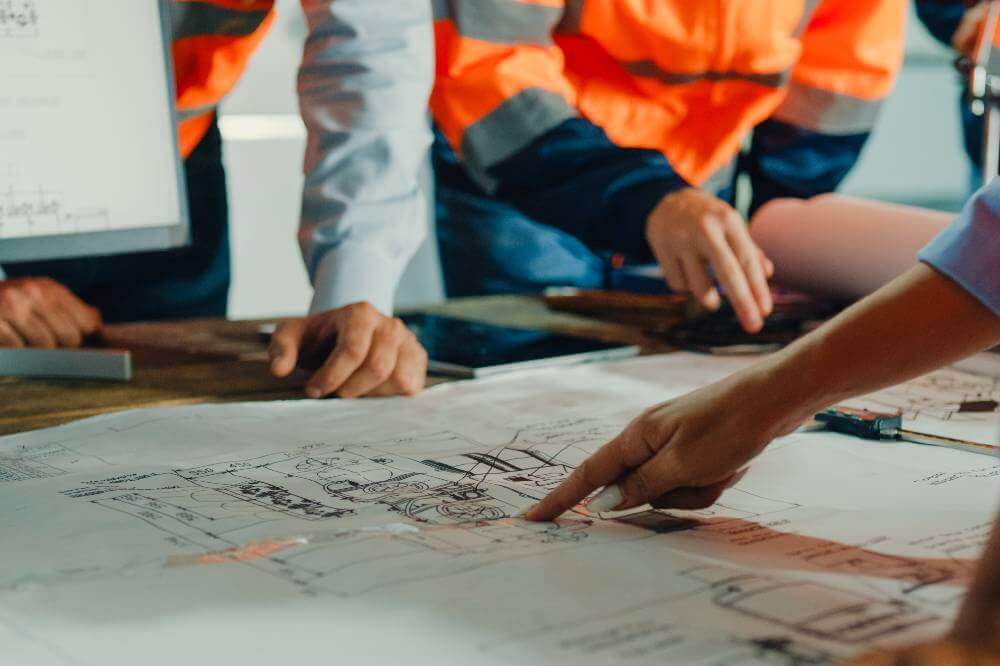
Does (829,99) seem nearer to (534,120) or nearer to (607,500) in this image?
(534,120)

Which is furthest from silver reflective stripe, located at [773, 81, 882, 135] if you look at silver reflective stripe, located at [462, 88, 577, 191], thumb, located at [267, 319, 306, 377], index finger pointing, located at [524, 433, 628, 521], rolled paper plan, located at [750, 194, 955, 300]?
index finger pointing, located at [524, 433, 628, 521]

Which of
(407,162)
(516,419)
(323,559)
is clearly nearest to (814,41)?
(407,162)

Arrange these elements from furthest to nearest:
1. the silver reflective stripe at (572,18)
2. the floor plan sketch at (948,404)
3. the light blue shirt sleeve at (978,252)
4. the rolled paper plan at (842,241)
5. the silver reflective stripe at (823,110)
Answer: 1. the silver reflective stripe at (823,110)
2. the silver reflective stripe at (572,18)
3. the rolled paper plan at (842,241)
4. the floor plan sketch at (948,404)
5. the light blue shirt sleeve at (978,252)

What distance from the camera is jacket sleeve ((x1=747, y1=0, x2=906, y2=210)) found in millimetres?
1382

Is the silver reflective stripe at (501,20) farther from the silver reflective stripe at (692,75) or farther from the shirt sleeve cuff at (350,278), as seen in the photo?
the shirt sleeve cuff at (350,278)

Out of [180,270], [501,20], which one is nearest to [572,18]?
[501,20]

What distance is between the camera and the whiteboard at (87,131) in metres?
0.81

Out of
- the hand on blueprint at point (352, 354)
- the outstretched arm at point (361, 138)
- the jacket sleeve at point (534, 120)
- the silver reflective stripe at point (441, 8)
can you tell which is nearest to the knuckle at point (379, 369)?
the hand on blueprint at point (352, 354)

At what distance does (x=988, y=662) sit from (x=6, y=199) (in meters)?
0.72

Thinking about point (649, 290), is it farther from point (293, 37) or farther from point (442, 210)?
point (293, 37)

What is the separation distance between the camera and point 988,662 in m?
0.31

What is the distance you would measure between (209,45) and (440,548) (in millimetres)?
781

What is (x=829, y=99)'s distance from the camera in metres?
1.38

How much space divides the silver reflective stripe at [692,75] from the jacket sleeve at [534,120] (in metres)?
0.11
